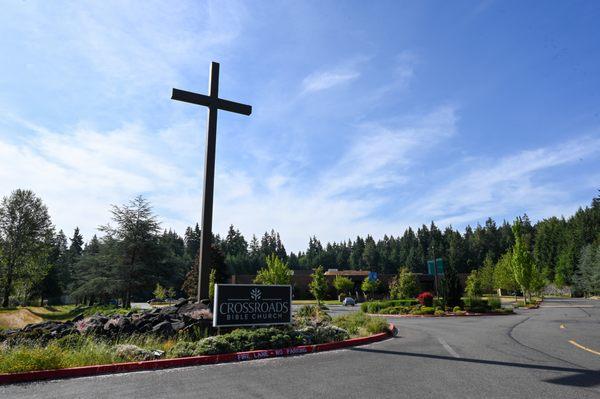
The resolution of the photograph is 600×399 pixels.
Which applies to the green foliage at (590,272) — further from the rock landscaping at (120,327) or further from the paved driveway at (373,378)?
the rock landscaping at (120,327)

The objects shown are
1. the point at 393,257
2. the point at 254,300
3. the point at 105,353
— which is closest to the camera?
the point at 105,353

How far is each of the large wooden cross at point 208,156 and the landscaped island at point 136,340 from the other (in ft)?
3.71

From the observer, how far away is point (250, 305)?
11727mm

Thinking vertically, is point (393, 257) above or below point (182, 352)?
above

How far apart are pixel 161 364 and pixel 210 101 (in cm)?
857

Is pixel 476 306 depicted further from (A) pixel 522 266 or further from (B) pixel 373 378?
(B) pixel 373 378

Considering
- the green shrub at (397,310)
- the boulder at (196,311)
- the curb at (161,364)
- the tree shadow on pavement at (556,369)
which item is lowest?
the green shrub at (397,310)

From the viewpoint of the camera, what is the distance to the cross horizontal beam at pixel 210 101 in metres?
13.3

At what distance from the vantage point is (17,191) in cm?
4362

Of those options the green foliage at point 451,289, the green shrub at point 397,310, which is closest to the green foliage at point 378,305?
the green shrub at point 397,310

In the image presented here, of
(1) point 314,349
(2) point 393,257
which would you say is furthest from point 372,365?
(2) point 393,257

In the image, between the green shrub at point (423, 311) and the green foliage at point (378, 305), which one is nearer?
the green shrub at point (423, 311)

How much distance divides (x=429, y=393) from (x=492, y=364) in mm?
3201

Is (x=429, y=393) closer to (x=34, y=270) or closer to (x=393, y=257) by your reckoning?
(x=34, y=270)
